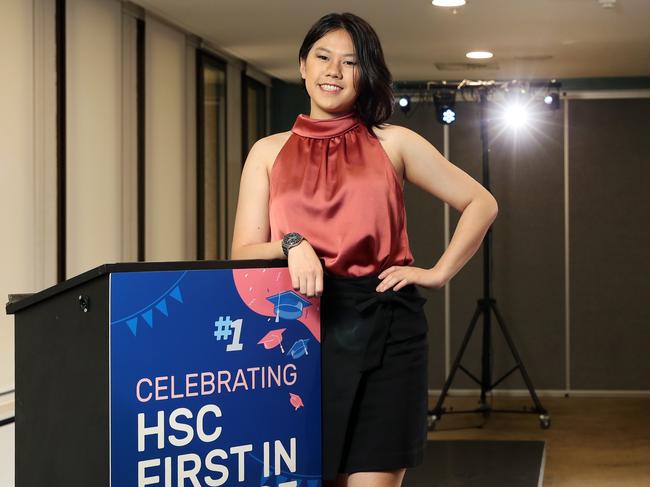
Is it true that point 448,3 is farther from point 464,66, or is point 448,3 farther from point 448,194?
point 448,194

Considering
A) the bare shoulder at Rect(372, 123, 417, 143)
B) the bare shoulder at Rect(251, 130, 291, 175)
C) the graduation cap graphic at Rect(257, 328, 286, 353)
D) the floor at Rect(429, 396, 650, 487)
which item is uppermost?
the bare shoulder at Rect(372, 123, 417, 143)

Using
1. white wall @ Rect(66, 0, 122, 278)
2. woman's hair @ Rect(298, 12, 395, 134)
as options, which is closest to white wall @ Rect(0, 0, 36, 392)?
white wall @ Rect(66, 0, 122, 278)

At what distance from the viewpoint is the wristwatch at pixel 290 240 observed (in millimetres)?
1522

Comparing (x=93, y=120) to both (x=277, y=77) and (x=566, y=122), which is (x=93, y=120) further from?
(x=566, y=122)

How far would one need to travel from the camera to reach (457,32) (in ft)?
18.5

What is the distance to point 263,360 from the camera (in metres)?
1.44

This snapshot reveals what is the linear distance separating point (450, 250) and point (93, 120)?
11.2 feet

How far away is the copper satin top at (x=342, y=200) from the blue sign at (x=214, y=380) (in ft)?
0.42

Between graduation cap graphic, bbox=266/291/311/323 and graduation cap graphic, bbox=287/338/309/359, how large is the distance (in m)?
0.04

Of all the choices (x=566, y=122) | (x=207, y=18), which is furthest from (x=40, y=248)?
(x=566, y=122)

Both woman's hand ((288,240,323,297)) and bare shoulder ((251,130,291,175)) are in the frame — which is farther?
bare shoulder ((251,130,291,175))

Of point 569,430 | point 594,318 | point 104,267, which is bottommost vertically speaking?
point 569,430

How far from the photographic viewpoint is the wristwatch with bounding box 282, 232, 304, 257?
4.99 ft

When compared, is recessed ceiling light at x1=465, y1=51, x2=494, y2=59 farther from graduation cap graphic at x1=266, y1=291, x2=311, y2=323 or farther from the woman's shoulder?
graduation cap graphic at x1=266, y1=291, x2=311, y2=323
